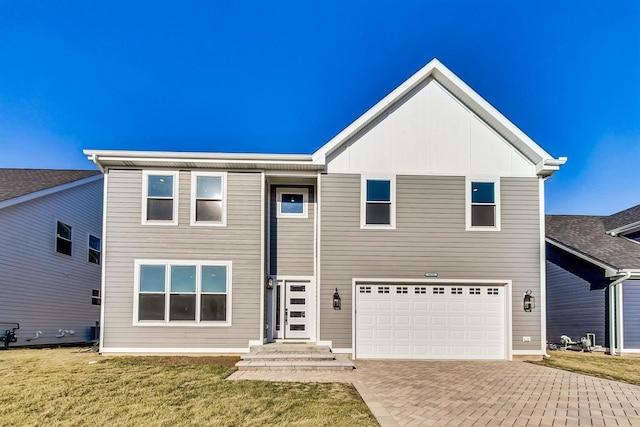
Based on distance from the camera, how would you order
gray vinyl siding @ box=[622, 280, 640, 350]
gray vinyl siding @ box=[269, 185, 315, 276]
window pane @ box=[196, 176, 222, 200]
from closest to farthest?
1. window pane @ box=[196, 176, 222, 200]
2. gray vinyl siding @ box=[269, 185, 315, 276]
3. gray vinyl siding @ box=[622, 280, 640, 350]

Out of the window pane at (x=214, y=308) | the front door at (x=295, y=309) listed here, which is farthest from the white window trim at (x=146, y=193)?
the front door at (x=295, y=309)

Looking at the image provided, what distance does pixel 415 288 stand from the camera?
11.2m

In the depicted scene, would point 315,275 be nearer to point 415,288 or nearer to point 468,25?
point 415,288

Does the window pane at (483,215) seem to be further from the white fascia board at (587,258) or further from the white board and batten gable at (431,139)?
the white fascia board at (587,258)

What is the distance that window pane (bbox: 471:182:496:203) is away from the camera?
37.6 ft

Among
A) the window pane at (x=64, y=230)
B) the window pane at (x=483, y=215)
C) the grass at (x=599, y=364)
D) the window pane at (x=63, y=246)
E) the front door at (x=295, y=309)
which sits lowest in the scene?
the grass at (x=599, y=364)

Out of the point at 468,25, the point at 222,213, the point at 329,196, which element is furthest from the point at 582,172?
the point at 222,213

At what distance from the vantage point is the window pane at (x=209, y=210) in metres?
11.3

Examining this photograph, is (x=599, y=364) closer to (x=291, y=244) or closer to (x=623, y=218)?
(x=623, y=218)

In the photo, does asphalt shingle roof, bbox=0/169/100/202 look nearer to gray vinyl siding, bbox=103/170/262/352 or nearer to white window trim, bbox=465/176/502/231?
gray vinyl siding, bbox=103/170/262/352

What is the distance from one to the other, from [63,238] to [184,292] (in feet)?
25.7

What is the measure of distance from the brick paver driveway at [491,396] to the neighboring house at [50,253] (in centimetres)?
1173

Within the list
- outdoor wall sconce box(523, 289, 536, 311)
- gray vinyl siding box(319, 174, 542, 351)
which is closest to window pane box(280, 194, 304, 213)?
gray vinyl siding box(319, 174, 542, 351)

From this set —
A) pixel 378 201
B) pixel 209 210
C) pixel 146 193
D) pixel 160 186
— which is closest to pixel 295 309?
pixel 209 210
